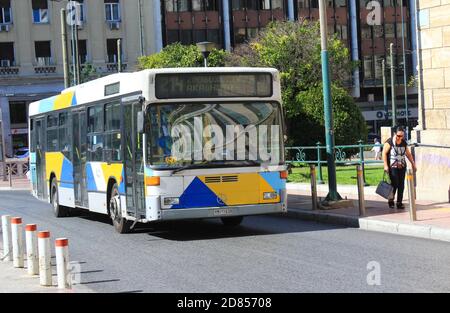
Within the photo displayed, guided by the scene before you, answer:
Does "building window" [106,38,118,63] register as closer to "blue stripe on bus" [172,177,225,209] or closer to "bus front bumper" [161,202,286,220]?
"bus front bumper" [161,202,286,220]

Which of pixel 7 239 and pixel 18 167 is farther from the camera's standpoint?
pixel 18 167

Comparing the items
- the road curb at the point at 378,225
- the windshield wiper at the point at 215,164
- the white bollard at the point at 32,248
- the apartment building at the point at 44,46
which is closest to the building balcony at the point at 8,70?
the apartment building at the point at 44,46

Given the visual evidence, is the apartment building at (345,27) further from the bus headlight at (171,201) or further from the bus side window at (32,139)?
the bus headlight at (171,201)

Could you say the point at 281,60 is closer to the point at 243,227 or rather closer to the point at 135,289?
the point at 243,227

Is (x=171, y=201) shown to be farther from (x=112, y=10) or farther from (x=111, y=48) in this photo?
(x=112, y=10)

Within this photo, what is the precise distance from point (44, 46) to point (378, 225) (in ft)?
163

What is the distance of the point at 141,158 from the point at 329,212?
473 cm

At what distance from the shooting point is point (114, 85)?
14312 mm

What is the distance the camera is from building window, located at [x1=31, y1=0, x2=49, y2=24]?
192 feet

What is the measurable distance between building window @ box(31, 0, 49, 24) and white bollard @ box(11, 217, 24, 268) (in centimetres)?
5103

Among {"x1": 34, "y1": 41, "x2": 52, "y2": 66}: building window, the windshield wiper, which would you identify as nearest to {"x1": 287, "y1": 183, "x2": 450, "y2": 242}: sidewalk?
the windshield wiper

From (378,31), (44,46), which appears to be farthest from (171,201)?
(378,31)

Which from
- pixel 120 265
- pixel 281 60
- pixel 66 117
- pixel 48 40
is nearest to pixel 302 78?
pixel 281 60

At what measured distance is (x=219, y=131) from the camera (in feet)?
42.1
